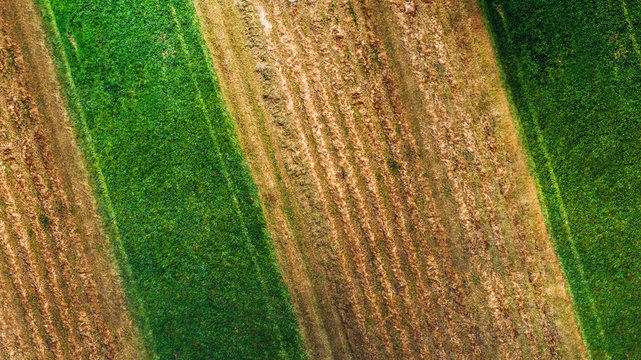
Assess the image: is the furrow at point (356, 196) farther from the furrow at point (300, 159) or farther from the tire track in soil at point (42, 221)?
the tire track in soil at point (42, 221)

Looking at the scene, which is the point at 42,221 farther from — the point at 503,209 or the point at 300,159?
the point at 503,209

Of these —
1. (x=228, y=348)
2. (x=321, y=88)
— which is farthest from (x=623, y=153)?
(x=228, y=348)

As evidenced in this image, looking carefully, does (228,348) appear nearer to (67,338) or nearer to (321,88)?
(67,338)

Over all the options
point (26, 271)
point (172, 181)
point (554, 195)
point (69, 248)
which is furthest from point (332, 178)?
point (26, 271)

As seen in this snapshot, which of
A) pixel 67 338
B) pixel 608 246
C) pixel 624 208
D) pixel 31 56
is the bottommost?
pixel 608 246

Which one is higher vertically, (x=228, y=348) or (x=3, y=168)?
(x=3, y=168)

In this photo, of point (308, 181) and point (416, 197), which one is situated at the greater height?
point (308, 181)
